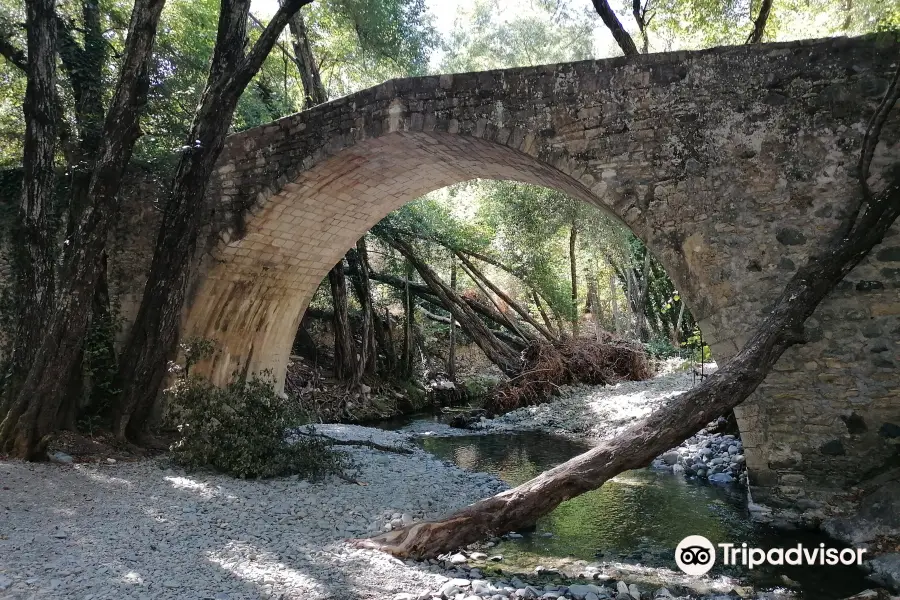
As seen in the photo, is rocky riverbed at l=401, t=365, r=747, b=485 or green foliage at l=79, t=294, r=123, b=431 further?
rocky riverbed at l=401, t=365, r=747, b=485

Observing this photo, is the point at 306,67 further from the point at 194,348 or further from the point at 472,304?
the point at 194,348

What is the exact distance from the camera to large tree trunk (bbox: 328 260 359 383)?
1095 centimetres

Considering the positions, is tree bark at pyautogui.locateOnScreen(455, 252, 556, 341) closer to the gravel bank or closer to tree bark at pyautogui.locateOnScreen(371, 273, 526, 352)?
tree bark at pyautogui.locateOnScreen(371, 273, 526, 352)

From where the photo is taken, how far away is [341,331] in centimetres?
1118

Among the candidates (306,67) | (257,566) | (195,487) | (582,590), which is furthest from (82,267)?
(306,67)

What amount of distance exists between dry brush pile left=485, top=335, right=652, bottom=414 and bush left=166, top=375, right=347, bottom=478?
574 cm

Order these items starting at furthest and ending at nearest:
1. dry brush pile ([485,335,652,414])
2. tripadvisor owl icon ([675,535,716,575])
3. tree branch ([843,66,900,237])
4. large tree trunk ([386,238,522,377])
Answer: large tree trunk ([386,238,522,377]) < dry brush pile ([485,335,652,414]) < tree branch ([843,66,900,237]) < tripadvisor owl icon ([675,535,716,575])

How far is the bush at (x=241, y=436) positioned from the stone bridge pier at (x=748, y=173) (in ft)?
9.64

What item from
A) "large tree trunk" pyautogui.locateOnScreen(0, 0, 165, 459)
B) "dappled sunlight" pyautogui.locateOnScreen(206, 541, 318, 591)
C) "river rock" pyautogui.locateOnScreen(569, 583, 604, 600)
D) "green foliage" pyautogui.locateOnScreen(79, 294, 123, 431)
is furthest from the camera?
"green foliage" pyautogui.locateOnScreen(79, 294, 123, 431)

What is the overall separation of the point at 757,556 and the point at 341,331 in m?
8.29

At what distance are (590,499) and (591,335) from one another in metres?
8.04

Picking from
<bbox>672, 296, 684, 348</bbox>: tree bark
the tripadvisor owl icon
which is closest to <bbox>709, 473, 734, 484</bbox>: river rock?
the tripadvisor owl icon

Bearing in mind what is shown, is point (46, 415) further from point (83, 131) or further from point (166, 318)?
point (83, 131)

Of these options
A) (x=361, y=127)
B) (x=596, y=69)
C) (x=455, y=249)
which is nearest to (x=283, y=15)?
(x=361, y=127)
